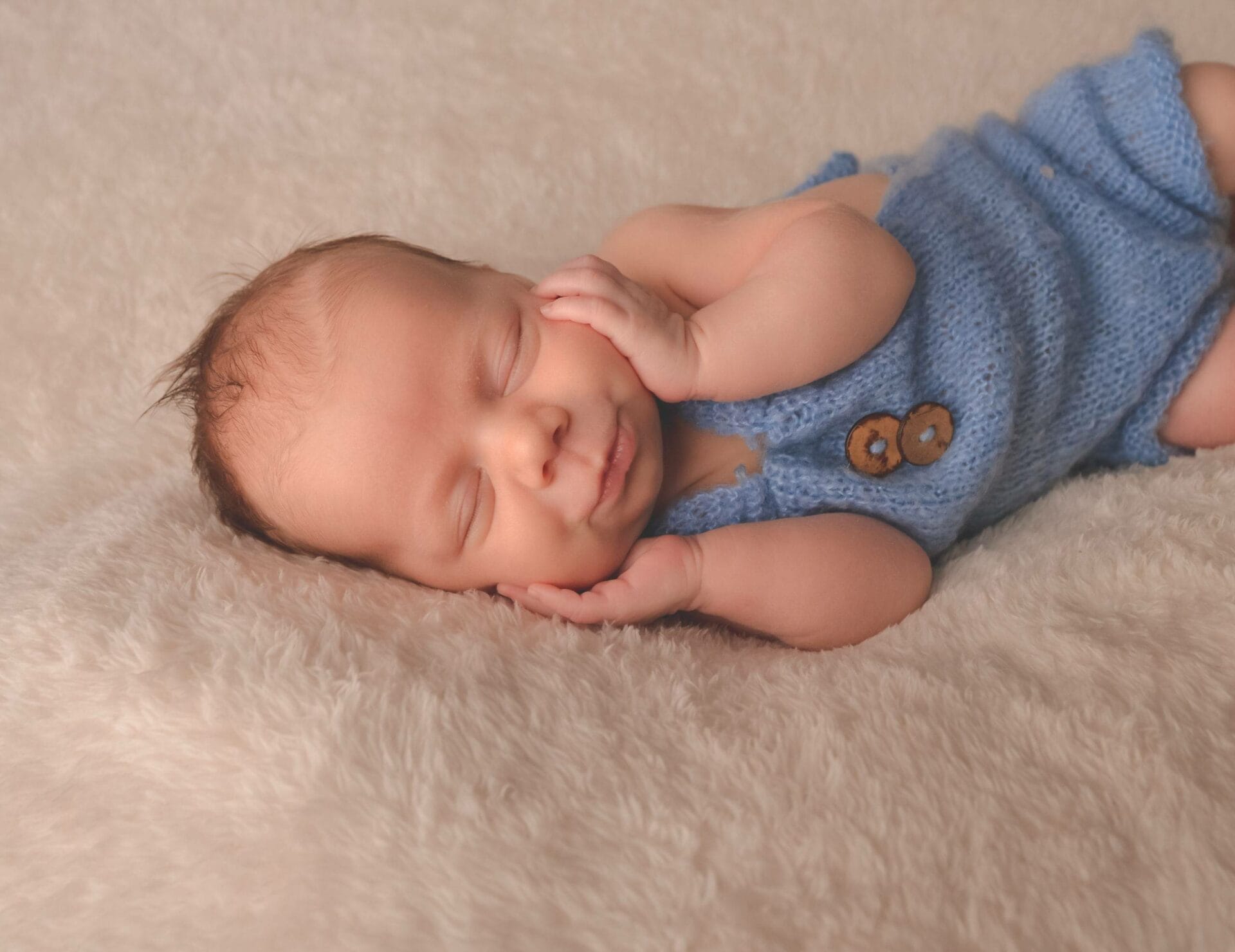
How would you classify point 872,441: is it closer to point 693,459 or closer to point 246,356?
point 693,459

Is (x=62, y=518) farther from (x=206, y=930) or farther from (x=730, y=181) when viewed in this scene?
(x=730, y=181)

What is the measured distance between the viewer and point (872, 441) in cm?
116

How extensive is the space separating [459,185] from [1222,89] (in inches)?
45.1

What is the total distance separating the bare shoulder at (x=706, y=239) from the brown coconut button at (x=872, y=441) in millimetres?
245

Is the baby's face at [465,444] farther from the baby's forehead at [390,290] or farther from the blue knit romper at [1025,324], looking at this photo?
the blue knit romper at [1025,324]

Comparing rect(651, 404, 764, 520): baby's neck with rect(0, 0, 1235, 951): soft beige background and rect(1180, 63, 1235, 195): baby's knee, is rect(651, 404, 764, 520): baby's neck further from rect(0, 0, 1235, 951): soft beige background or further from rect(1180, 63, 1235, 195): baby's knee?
rect(1180, 63, 1235, 195): baby's knee

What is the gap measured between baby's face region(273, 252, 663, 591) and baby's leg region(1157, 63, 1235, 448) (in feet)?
2.36

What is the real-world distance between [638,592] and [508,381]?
0.27 m

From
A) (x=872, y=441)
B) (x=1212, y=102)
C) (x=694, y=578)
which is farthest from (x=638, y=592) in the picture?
(x=1212, y=102)

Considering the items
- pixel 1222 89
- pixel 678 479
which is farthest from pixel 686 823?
pixel 1222 89

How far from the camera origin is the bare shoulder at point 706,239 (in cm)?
122

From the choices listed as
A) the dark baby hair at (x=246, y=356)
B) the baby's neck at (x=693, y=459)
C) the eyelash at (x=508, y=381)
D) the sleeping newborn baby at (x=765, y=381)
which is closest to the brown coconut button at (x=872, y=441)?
the sleeping newborn baby at (x=765, y=381)

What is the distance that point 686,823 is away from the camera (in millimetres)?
681

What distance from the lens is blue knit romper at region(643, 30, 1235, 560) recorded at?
114cm
